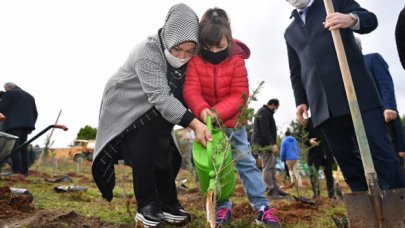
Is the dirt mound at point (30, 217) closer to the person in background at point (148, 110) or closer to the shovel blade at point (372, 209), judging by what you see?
the person in background at point (148, 110)

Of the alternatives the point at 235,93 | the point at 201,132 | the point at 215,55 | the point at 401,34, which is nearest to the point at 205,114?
the point at 201,132

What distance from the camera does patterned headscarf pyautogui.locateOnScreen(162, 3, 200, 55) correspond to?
2637 mm

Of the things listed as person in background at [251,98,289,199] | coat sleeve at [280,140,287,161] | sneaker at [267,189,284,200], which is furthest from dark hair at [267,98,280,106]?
coat sleeve at [280,140,287,161]

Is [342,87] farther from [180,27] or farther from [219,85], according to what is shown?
[180,27]

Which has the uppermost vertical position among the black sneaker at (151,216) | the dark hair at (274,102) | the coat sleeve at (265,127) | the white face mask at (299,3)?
the white face mask at (299,3)

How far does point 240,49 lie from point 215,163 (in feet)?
3.16

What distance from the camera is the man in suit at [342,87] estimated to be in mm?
2424

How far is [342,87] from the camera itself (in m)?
2.54

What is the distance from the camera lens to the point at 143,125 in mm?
2785

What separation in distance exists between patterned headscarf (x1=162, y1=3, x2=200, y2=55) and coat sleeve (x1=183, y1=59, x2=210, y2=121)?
11 centimetres

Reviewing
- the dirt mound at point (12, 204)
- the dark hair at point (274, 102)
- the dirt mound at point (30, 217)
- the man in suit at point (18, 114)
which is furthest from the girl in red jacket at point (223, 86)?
the man in suit at point (18, 114)

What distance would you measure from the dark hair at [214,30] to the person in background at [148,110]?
6 cm

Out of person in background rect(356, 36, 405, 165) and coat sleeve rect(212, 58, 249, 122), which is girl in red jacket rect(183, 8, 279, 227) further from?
person in background rect(356, 36, 405, 165)

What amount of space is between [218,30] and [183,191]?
14.7 feet
